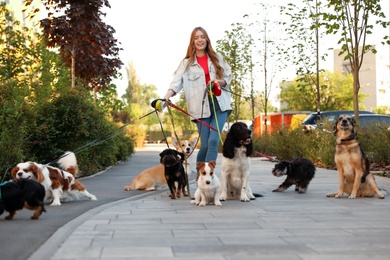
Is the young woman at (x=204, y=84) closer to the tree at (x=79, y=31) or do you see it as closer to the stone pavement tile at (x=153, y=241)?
the stone pavement tile at (x=153, y=241)

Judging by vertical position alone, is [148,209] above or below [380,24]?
below

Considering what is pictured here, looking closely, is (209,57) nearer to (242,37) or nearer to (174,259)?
(174,259)

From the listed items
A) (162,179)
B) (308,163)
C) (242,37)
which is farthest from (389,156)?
(242,37)

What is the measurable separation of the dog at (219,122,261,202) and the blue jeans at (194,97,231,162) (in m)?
0.47

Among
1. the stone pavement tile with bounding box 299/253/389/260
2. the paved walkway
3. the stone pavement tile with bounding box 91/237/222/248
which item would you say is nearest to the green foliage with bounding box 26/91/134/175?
the paved walkway

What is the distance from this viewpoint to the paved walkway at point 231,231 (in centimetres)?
523

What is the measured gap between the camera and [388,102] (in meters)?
141

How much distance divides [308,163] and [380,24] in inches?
324

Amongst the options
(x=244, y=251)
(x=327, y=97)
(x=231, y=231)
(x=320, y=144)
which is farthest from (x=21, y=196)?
(x=327, y=97)

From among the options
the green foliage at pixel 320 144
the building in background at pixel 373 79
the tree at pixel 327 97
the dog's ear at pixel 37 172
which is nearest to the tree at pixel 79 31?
the green foliage at pixel 320 144

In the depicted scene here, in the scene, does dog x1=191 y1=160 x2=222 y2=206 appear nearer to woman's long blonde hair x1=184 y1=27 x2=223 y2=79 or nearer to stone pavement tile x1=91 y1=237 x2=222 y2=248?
woman's long blonde hair x1=184 y1=27 x2=223 y2=79

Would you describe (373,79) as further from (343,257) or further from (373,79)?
(343,257)

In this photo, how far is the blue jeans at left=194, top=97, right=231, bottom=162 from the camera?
32.1 feet

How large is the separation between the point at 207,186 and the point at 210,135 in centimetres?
129
